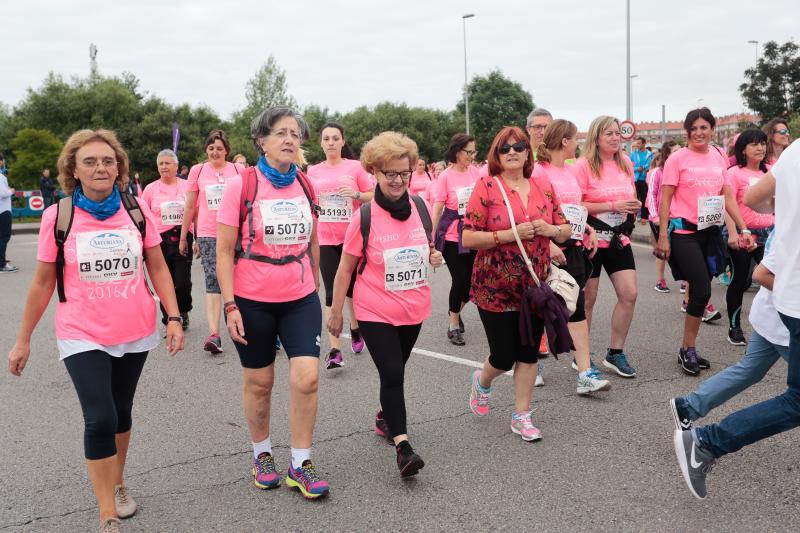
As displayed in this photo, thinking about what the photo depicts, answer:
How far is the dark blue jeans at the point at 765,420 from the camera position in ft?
10.2

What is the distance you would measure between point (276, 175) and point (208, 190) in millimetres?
3275

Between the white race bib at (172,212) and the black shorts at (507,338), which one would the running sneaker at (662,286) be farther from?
the white race bib at (172,212)

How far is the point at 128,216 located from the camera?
345cm

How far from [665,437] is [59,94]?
49993 millimetres

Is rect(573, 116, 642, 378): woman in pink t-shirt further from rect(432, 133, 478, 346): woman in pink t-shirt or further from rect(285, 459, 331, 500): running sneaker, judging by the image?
rect(285, 459, 331, 500): running sneaker

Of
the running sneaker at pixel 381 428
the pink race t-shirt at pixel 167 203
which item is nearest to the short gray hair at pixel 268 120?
the running sneaker at pixel 381 428

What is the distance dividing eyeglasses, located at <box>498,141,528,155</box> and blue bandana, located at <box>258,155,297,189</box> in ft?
4.23

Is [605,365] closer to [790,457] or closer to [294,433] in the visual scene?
[790,457]

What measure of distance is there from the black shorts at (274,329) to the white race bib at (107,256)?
0.58 meters

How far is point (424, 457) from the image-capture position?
162 inches

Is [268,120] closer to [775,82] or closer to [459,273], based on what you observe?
[459,273]

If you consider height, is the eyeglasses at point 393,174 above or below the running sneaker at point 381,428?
above

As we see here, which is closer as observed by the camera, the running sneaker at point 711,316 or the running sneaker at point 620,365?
the running sneaker at point 620,365

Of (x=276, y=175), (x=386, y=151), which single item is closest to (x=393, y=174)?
(x=386, y=151)
